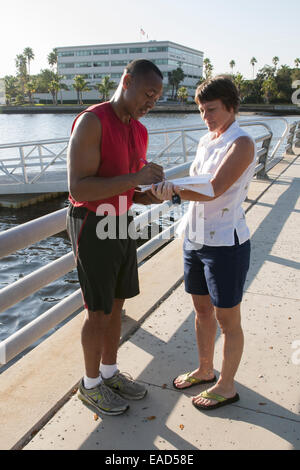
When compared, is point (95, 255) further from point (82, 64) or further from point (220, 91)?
point (82, 64)

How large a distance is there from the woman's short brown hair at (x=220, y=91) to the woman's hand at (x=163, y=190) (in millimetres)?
477

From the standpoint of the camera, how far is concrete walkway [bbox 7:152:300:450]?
2.20m

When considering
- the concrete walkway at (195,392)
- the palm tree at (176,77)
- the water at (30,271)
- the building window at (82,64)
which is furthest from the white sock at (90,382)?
the building window at (82,64)

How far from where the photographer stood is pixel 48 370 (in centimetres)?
274

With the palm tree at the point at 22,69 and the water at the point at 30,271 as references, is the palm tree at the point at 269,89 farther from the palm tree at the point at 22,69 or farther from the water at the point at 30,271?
the water at the point at 30,271

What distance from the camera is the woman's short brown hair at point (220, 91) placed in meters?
2.18

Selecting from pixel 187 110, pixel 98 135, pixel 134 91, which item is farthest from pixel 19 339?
pixel 187 110

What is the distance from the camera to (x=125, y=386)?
2.54 metres

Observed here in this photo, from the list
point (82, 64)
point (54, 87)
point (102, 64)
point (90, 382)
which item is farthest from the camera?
point (82, 64)

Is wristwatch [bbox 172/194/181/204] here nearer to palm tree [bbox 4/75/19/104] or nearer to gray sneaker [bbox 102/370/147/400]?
gray sneaker [bbox 102/370/147/400]

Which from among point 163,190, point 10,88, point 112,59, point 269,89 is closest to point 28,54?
point 10,88

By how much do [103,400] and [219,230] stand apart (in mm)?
1126
